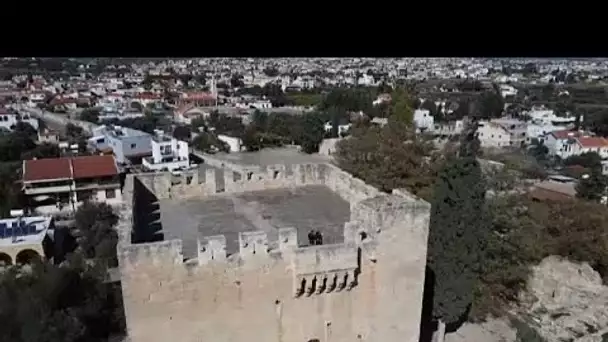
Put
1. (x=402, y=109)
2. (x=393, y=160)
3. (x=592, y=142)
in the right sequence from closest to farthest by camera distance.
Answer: (x=393, y=160)
(x=402, y=109)
(x=592, y=142)

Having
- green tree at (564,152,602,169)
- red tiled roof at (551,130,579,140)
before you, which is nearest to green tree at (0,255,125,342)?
green tree at (564,152,602,169)

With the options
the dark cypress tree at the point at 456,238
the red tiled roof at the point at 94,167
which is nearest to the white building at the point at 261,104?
the red tiled roof at the point at 94,167

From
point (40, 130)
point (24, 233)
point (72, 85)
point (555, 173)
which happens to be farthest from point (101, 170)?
point (72, 85)

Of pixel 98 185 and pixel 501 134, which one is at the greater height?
pixel 501 134

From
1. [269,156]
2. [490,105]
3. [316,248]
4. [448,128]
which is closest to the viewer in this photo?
[316,248]

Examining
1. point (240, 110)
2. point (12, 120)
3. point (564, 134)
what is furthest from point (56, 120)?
point (564, 134)

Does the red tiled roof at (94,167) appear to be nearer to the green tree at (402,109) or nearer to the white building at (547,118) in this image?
the green tree at (402,109)

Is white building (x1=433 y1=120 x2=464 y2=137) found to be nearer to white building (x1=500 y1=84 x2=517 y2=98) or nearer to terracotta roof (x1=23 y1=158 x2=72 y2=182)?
white building (x1=500 y1=84 x2=517 y2=98)

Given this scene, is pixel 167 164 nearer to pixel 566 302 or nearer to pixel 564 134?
pixel 566 302
